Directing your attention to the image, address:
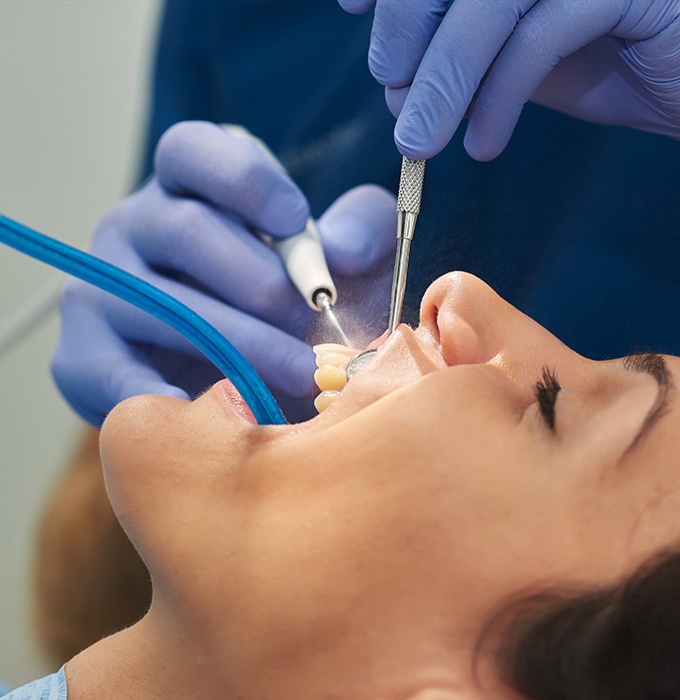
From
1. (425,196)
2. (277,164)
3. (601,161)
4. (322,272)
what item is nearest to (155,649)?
(322,272)

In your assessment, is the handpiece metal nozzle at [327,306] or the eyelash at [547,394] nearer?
the eyelash at [547,394]

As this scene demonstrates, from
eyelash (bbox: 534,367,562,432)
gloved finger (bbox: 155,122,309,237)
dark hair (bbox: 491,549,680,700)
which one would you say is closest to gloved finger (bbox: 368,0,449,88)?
gloved finger (bbox: 155,122,309,237)

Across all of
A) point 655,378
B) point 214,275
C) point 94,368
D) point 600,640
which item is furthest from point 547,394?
point 94,368

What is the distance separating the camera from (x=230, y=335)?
1185 mm

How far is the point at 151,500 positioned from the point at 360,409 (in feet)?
0.73

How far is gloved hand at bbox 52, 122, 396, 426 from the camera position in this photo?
1143mm

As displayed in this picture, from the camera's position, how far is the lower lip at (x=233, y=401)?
92 centimetres

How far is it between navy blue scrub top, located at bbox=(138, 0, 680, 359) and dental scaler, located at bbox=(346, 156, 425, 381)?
17 millimetres

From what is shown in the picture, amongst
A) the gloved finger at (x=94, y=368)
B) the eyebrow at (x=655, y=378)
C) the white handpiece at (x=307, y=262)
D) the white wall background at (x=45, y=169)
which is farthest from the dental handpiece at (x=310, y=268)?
the white wall background at (x=45, y=169)

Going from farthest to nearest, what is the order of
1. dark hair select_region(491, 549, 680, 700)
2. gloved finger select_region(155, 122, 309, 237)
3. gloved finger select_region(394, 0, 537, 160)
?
gloved finger select_region(155, 122, 309, 237)
gloved finger select_region(394, 0, 537, 160)
dark hair select_region(491, 549, 680, 700)

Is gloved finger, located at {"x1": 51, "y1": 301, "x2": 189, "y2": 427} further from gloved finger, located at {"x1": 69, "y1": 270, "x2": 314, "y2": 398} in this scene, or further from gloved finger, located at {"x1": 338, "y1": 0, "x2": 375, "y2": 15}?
gloved finger, located at {"x1": 338, "y1": 0, "x2": 375, "y2": 15}

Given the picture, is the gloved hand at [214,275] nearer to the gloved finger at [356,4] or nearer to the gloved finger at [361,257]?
the gloved finger at [361,257]

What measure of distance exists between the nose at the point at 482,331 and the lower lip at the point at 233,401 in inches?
8.4

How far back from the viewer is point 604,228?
1.21 meters
